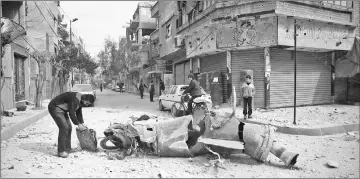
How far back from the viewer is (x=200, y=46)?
582 inches

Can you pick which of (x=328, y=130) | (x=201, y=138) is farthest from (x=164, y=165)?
(x=328, y=130)

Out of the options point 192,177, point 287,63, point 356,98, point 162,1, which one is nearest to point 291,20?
point 287,63

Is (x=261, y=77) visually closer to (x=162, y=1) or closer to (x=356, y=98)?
(x=356, y=98)

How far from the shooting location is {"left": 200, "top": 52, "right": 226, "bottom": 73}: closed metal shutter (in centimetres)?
1344

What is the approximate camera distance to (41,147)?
5500mm

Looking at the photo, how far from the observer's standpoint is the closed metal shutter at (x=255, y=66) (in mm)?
12117

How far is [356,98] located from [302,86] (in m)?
3.97

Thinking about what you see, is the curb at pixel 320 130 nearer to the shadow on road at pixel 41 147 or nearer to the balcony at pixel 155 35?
the shadow on road at pixel 41 147

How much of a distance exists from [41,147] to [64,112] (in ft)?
4.18

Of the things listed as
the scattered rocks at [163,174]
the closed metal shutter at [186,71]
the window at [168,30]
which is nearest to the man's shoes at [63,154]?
the scattered rocks at [163,174]

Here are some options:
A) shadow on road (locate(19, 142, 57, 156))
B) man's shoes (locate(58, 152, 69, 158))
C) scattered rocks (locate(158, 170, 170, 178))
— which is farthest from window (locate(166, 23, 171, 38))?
scattered rocks (locate(158, 170, 170, 178))

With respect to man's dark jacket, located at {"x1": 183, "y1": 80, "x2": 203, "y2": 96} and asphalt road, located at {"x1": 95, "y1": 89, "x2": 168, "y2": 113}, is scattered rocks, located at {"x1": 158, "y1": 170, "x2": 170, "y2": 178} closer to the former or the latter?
man's dark jacket, located at {"x1": 183, "y1": 80, "x2": 203, "y2": 96}

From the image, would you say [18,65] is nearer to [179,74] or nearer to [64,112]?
[179,74]

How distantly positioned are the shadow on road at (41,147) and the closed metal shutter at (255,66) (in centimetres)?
956
